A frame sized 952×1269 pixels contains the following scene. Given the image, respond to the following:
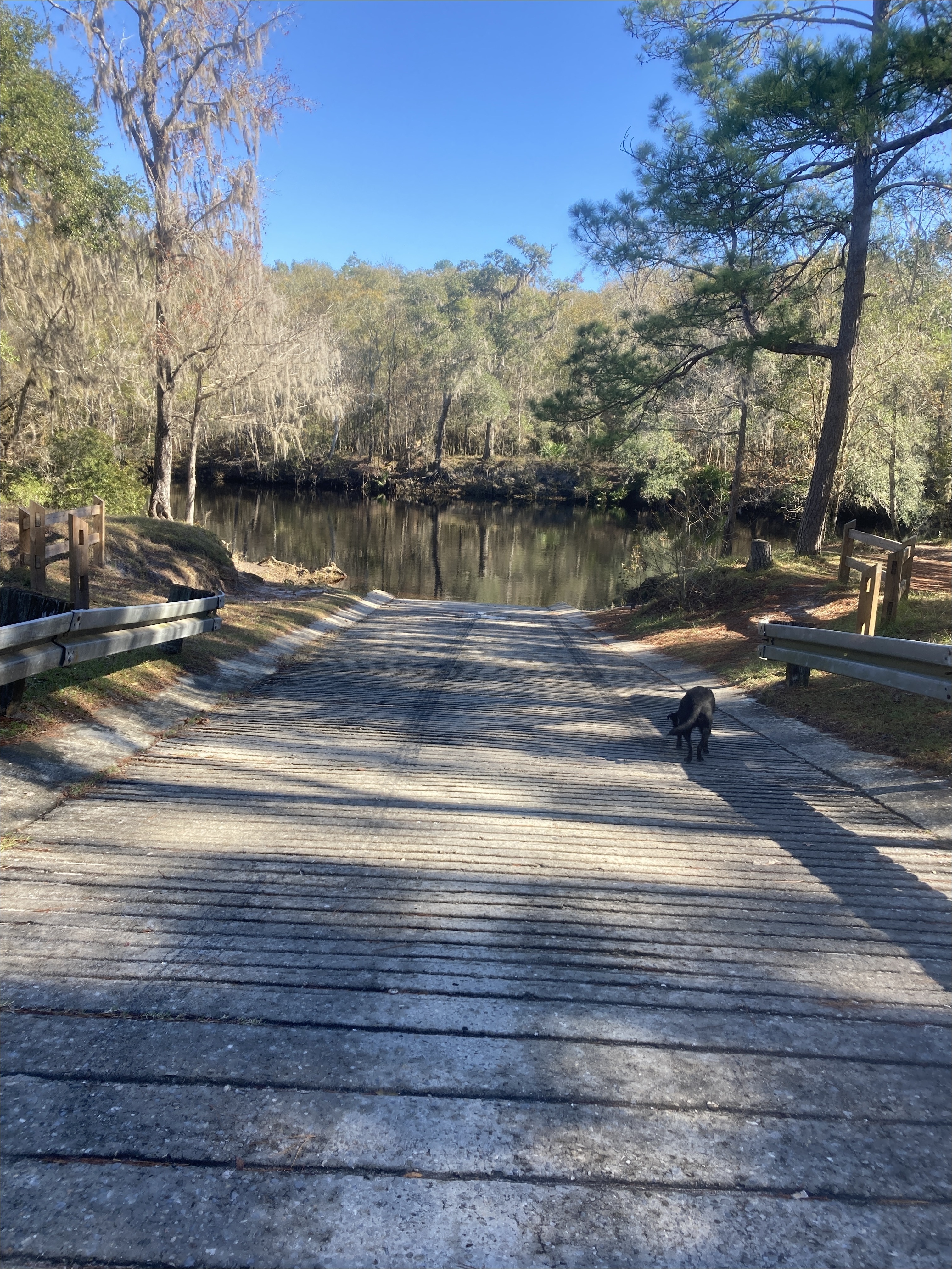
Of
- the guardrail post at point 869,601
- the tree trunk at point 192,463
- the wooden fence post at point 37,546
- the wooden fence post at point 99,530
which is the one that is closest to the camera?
the wooden fence post at point 37,546

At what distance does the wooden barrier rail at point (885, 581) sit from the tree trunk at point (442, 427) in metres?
62.5

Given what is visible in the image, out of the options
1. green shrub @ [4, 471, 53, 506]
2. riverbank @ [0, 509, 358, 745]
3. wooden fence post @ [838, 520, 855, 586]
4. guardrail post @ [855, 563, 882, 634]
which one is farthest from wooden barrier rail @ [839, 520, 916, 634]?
green shrub @ [4, 471, 53, 506]

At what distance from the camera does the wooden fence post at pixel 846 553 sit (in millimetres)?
12297

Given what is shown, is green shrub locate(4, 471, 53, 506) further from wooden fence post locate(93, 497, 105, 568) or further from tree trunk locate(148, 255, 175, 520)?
wooden fence post locate(93, 497, 105, 568)

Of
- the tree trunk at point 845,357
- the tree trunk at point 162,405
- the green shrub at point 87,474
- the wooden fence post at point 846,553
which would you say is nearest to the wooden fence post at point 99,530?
the green shrub at point 87,474

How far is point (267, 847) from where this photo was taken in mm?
4070

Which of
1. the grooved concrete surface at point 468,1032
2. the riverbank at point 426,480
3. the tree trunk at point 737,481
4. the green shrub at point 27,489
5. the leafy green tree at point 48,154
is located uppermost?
the leafy green tree at point 48,154

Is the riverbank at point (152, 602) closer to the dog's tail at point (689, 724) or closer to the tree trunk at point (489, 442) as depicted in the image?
the dog's tail at point (689, 724)

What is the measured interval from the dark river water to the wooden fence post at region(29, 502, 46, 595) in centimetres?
1568

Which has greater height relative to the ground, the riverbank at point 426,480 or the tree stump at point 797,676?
the riverbank at point 426,480

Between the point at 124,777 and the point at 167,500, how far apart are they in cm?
1941

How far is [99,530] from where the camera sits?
11086 millimetres

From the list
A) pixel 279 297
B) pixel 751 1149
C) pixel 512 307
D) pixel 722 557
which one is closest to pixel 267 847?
pixel 751 1149

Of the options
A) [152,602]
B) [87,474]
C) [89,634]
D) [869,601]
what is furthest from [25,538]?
[87,474]
